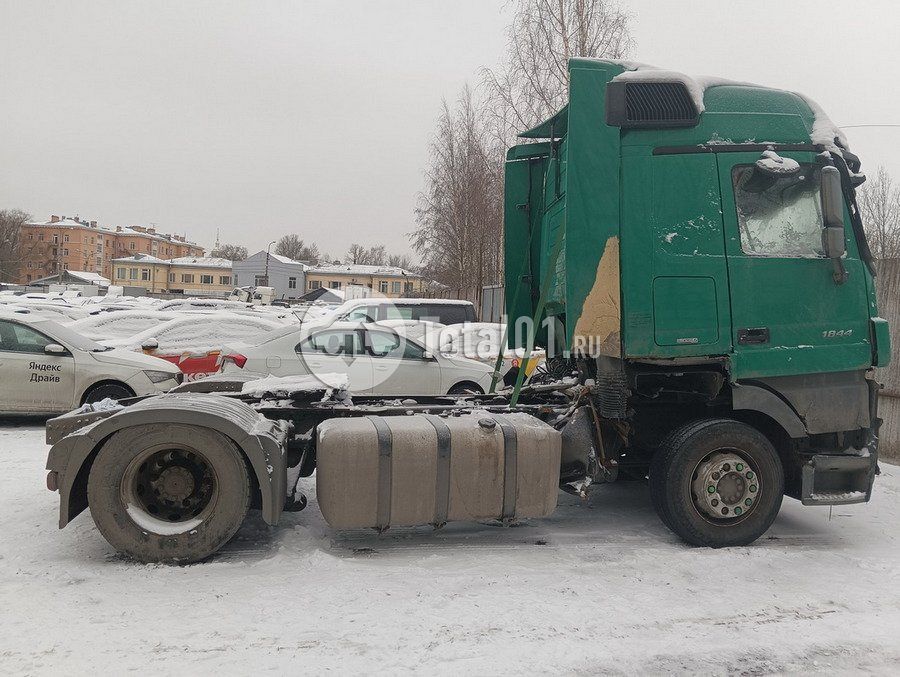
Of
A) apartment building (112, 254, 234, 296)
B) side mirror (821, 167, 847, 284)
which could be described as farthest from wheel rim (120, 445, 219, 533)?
apartment building (112, 254, 234, 296)

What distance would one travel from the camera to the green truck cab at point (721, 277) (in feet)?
15.8

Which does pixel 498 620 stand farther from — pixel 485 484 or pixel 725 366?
pixel 725 366

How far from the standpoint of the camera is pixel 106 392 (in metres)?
8.95

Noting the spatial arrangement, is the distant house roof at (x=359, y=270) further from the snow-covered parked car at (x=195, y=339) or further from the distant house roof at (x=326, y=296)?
the snow-covered parked car at (x=195, y=339)

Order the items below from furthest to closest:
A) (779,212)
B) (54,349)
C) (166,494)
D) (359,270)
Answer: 1. (359,270)
2. (54,349)
3. (779,212)
4. (166,494)

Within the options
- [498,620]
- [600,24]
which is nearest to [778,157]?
[498,620]

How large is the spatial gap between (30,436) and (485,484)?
257 inches

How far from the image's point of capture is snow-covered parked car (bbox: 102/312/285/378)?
1031 cm

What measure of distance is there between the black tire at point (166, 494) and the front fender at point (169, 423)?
0.24 feet

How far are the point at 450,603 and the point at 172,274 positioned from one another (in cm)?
10891

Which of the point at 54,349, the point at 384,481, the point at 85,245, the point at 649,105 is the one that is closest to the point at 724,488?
the point at 384,481

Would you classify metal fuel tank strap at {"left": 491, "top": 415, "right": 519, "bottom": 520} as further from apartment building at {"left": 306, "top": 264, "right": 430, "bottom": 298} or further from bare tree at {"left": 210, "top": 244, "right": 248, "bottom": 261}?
bare tree at {"left": 210, "top": 244, "right": 248, "bottom": 261}

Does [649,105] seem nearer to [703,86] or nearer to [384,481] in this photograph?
[703,86]

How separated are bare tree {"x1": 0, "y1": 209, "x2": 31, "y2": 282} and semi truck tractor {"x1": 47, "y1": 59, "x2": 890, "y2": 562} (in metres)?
94.3
